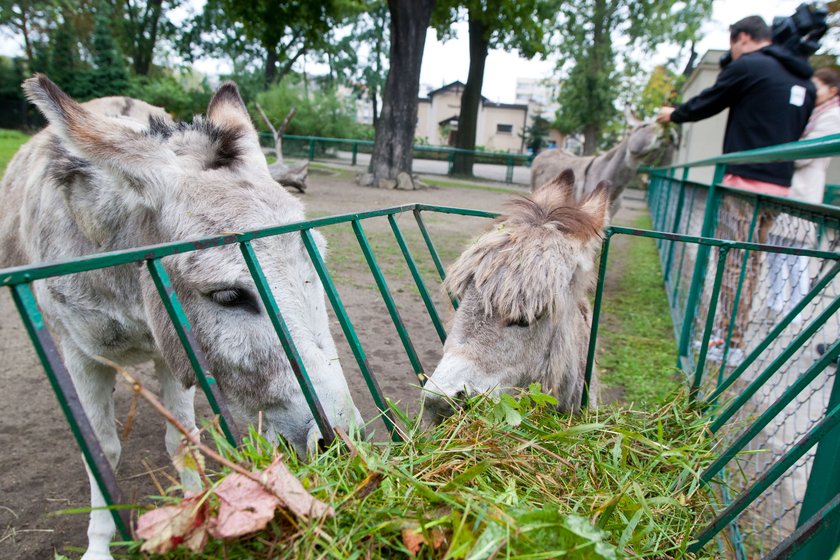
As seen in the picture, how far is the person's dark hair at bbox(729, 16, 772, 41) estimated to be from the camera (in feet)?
15.6

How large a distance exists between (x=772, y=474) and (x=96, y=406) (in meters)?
2.91

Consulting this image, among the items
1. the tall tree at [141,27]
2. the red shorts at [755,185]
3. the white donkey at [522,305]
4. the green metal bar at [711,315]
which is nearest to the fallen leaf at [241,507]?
the white donkey at [522,305]

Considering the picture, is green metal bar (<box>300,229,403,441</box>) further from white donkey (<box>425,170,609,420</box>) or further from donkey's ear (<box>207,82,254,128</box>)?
donkey's ear (<box>207,82,254,128</box>)

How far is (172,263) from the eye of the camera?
2111mm

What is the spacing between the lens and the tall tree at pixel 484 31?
19812 millimetres

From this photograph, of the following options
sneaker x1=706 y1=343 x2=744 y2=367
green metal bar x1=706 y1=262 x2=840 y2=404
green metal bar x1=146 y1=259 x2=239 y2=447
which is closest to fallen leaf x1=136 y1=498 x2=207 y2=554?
green metal bar x1=146 y1=259 x2=239 y2=447

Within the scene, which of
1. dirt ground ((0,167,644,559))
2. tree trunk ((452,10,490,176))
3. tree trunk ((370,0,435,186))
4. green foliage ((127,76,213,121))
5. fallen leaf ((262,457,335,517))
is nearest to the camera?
fallen leaf ((262,457,335,517))

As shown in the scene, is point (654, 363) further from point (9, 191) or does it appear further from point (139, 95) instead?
point (139, 95)

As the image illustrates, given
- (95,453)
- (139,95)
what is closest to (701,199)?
(95,453)

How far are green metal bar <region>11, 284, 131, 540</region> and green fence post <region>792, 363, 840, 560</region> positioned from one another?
1.80m

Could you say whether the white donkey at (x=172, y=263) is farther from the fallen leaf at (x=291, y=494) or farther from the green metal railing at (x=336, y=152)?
the green metal railing at (x=336, y=152)

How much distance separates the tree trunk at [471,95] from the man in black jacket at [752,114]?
2223cm

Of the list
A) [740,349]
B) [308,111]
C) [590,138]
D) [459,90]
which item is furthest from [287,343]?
[459,90]

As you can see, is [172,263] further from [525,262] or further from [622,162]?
[622,162]
